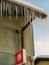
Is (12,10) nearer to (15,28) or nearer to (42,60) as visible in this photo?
(15,28)

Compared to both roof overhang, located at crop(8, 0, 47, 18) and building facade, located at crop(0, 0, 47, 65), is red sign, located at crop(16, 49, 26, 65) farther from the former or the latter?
roof overhang, located at crop(8, 0, 47, 18)

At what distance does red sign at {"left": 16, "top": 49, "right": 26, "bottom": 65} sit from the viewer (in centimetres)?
747

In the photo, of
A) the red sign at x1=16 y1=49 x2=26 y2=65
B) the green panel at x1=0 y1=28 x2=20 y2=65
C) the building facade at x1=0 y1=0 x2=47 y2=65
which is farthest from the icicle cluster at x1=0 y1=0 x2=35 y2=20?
the red sign at x1=16 y1=49 x2=26 y2=65

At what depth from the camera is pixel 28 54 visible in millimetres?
8398

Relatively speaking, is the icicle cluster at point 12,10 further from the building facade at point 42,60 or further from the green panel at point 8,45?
the building facade at point 42,60

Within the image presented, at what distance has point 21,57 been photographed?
7.55m

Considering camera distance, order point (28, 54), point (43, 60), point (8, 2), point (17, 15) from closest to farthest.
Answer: point (8, 2)
point (17, 15)
point (28, 54)
point (43, 60)

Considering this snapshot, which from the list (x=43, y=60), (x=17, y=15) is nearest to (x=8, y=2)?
(x=17, y=15)

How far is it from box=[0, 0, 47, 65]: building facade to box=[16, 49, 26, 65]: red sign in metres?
0.26

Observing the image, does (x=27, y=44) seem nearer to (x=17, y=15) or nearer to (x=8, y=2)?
(x=17, y=15)

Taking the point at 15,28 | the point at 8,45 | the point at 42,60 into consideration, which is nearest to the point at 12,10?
the point at 15,28

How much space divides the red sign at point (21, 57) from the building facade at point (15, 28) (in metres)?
0.26

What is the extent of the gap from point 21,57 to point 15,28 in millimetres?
1017

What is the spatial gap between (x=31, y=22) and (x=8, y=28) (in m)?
0.67
